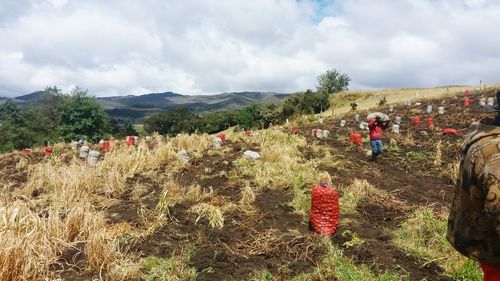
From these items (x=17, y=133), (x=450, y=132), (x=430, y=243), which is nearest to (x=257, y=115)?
(x=17, y=133)

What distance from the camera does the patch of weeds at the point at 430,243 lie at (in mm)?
3939

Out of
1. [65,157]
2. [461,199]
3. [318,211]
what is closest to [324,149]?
[318,211]

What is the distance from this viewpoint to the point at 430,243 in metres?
4.66

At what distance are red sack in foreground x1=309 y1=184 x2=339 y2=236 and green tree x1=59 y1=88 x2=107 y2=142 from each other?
42.7 metres

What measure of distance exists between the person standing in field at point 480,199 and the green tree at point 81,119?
149 ft

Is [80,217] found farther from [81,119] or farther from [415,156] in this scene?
[81,119]

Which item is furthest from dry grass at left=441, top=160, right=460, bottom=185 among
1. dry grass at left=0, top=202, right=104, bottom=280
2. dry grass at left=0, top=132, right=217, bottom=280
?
dry grass at left=0, top=202, right=104, bottom=280

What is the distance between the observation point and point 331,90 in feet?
222

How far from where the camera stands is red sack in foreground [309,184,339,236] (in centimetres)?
484

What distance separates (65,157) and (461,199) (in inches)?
434

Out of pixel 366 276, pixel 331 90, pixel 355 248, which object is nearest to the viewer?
pixel 366 276

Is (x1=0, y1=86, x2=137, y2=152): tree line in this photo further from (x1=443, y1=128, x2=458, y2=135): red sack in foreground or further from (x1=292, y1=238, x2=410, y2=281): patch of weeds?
(x1=292, y1=238, x2=410, y2=281): patch of weeds

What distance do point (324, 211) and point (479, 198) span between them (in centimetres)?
311

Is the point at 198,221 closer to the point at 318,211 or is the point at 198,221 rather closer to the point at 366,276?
the point at 318,211
